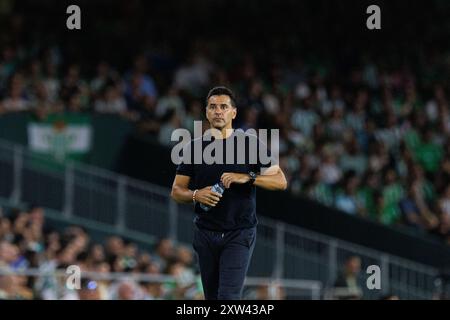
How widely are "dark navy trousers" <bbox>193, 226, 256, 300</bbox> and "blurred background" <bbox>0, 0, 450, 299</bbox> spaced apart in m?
4.99

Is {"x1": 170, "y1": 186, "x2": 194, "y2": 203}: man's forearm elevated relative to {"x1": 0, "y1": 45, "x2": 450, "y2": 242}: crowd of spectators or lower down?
lower down

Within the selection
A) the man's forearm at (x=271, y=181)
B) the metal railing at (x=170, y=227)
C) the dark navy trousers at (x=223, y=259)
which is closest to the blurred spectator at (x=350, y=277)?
the metal railing at (x=170, y=227)

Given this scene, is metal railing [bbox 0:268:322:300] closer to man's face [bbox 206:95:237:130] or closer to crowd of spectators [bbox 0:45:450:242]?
crowd of spectators [bbox 0:45:450:242]

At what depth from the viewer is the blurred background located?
64.5 ft

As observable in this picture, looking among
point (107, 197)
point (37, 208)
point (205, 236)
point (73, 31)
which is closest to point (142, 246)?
point (107, 197)

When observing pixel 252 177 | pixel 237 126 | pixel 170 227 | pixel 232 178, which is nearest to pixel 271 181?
pixel 252 177

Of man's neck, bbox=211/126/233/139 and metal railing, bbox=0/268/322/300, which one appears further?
metal railing, bbox=0/268/322/300

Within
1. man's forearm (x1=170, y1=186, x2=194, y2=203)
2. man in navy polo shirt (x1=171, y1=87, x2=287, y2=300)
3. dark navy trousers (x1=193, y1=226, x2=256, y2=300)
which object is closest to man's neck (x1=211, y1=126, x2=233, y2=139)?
man in navy polo shirt (x1=171, y1=87, x2=287, y2=300)

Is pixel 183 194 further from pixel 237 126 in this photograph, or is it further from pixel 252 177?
pixel 237 126

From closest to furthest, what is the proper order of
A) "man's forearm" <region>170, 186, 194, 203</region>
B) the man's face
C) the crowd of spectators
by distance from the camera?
1. the man's face
2. "man's forearm" <region>170, 186, 194, 203</region>
3. the crowd of spectators

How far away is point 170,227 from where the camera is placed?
69.4ft

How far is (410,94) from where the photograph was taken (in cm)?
2541

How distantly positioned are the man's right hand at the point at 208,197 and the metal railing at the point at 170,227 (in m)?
9.53

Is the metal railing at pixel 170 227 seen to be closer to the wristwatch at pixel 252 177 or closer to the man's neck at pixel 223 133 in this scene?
the man's neck at pixel 223 133
